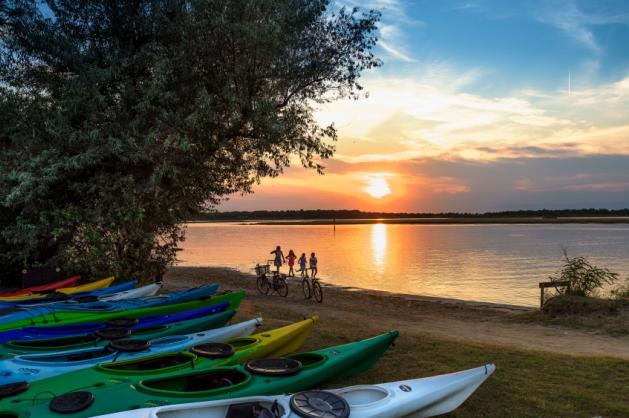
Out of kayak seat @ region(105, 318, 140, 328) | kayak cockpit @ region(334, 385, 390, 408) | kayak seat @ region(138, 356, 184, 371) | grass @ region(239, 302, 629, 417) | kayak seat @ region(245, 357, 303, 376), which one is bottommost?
grass @ region(239, 302, 629, 417)

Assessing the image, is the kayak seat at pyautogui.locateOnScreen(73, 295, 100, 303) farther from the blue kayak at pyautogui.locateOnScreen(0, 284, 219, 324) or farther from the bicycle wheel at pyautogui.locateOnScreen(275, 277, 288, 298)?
the bicycle wheel at pyautogui.locateOnScreen(275, 277, 288, 298)

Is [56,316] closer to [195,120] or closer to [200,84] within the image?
[195,120]

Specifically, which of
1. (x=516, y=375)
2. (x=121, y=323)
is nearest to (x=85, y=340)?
(x=121, y=323)

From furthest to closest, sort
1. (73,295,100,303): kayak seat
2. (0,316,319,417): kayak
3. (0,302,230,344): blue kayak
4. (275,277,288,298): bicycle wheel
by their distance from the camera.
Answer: (275,277,288,298): bicycle wheel
(73,295,100,303): kayak seat
(0,302,230,344): blue kayak
(0,316,319,417): kayak

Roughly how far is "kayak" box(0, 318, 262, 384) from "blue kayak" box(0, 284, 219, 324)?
9.64ft

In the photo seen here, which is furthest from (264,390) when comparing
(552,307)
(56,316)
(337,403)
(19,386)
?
(552,307)

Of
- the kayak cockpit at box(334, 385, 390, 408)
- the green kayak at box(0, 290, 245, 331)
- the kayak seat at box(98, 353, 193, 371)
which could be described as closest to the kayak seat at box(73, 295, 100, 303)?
the green kayak at box(0, 290, 245, 331)

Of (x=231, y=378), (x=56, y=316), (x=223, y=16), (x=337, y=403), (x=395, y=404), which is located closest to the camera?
(x=337, y=403)

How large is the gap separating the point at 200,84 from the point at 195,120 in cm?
249

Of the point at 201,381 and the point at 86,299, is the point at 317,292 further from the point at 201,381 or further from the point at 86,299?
the point at 201,381

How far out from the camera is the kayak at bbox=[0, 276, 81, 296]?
11.7 m

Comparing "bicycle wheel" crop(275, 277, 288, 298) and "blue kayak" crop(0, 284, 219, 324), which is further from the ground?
"blue kayak" crop(0, 284, 219, 324)

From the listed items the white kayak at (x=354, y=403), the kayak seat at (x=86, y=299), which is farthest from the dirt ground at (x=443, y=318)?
the white kayak at (x=354, y=403)

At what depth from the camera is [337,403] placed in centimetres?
435
